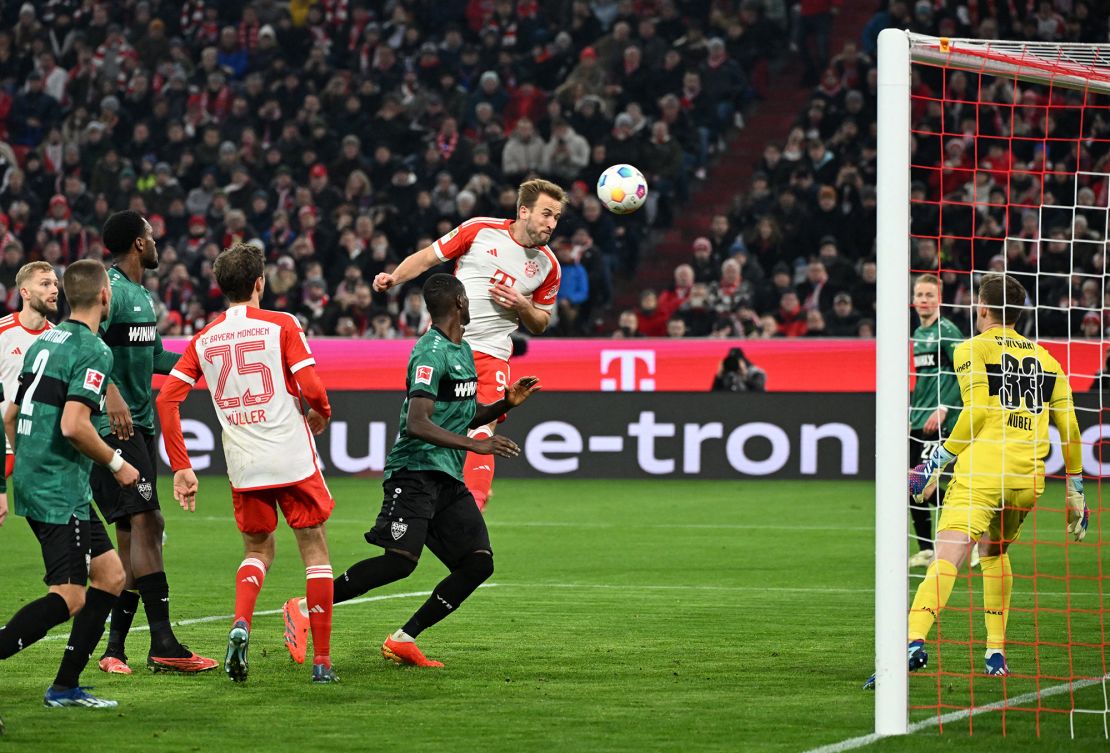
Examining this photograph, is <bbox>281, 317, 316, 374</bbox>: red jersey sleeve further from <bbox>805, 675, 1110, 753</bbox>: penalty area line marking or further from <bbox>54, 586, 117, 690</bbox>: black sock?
<bbox>805, 675, 1110, 753</bbox>: penalty area line marking

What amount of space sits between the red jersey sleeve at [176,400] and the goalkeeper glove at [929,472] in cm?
329

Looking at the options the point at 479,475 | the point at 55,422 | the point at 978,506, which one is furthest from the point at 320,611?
the point at 978,506

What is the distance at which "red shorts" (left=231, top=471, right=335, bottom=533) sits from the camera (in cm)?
706

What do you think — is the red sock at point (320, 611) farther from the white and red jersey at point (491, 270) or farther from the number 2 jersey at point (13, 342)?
the number 2 jersey at point (13, 342)

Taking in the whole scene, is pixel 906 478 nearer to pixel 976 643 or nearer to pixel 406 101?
pixel 976 643

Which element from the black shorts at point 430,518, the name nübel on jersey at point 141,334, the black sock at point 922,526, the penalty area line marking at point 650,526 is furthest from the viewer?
the penalty area line marking at point 650,526

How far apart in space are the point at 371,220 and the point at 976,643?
596 inches

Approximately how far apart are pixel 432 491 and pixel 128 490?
142 cm

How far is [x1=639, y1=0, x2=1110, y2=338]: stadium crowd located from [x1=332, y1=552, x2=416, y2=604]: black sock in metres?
12.0

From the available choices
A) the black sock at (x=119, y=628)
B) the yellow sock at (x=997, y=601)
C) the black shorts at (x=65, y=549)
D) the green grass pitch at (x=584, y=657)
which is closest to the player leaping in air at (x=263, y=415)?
the green grass pitch at (x=584, y=657)

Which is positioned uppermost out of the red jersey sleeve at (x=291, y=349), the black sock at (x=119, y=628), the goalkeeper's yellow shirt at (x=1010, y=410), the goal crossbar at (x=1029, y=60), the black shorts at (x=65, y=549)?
the goal crossbar at (x=1029, y=60)

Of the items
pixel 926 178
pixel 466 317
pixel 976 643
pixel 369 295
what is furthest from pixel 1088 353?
pixel 466 317

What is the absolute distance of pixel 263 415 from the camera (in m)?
7.04

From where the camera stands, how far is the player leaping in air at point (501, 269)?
8789mm
